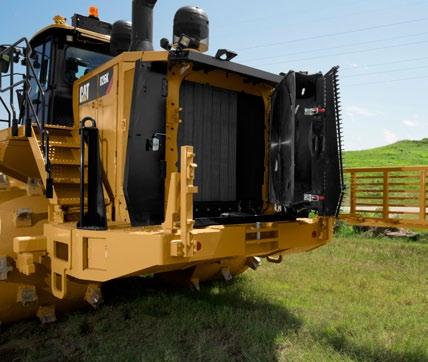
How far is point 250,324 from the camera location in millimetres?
4273

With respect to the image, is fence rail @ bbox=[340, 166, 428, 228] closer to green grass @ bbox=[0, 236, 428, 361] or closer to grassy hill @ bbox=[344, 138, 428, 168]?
green grass @ bbox=[0, 236, 428, 361]

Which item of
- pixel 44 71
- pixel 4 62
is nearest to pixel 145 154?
pixel 4 62

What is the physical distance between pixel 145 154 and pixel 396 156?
3038 centimetres

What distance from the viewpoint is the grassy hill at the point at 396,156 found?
28081 millimetres

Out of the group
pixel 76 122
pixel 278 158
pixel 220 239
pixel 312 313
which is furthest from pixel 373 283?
pixel 76 122

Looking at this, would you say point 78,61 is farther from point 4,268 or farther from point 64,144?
point 4,268

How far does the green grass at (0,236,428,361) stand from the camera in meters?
3.76

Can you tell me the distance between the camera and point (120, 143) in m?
3.95

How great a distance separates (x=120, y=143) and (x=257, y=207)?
5.35 feet

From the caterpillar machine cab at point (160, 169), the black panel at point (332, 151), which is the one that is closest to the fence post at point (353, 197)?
the caterpillar machine cab at point (160, 169)

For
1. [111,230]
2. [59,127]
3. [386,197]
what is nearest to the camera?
[111,230]

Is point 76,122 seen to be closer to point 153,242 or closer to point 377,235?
point 153,242

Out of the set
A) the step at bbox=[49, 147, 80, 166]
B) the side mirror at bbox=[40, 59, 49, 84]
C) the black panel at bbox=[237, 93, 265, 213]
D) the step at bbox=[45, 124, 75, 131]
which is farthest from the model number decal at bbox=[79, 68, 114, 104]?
the black panel at bbox=[237, 93, 265, 213]

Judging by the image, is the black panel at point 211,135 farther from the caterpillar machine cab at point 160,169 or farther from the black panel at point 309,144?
the black panel at point 309,144
